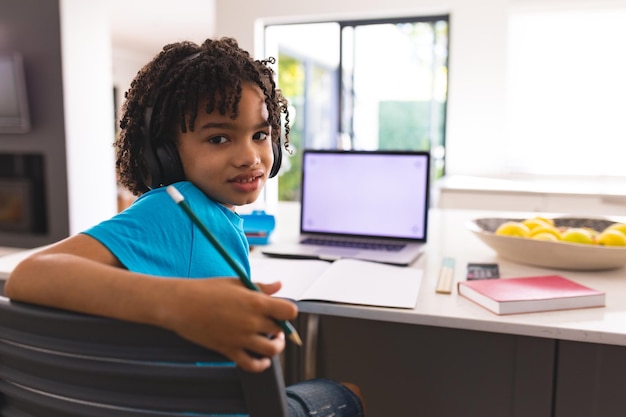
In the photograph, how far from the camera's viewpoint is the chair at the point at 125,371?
1.57 feet

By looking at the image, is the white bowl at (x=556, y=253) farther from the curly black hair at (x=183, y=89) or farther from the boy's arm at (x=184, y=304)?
the boy's arm at (x=184, y=304)

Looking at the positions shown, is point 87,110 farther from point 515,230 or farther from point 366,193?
point 515,230

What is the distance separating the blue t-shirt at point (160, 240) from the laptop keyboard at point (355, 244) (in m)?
0.78

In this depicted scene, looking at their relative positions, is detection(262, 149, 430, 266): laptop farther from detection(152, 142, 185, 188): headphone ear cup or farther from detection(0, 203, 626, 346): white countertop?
detection(152, 142, 185, 188): headphone ear cup

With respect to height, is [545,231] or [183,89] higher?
[183,89]

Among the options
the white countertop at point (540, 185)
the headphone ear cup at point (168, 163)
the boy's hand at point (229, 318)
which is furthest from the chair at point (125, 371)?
the white countertop at point (540, 185)

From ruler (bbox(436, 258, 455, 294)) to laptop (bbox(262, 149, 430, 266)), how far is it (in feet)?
0.48

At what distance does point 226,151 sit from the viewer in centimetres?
80

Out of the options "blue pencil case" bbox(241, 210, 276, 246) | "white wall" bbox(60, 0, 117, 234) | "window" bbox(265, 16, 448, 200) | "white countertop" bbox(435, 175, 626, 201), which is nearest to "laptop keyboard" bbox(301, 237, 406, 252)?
"blue pencil case" bbox(241, 210, 276, 246)

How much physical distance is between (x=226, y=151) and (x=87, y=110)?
3822 mm

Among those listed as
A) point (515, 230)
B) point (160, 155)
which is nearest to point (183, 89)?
point (160, 155)

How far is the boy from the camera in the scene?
49 centimetres

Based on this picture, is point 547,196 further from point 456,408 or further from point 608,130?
point 456,408

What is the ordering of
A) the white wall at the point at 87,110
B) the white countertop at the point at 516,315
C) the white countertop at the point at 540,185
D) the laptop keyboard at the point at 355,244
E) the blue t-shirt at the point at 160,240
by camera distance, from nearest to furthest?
the blue t-shirt at the point at 160,240 < the white countertop at the point at 516,315 < the laptop keyboard at the point at 355,244 < the white countertop at the point at 540,185 < the white wall at the point at 87,110
